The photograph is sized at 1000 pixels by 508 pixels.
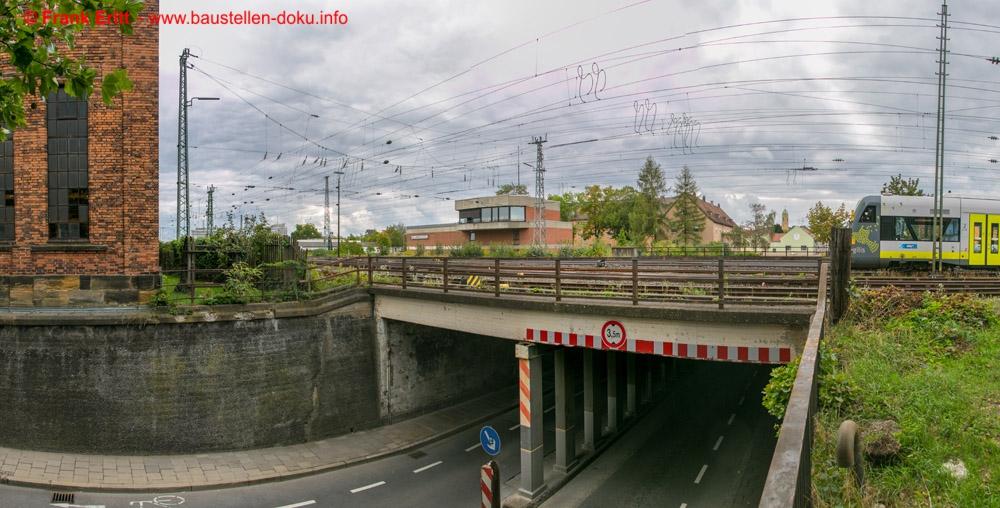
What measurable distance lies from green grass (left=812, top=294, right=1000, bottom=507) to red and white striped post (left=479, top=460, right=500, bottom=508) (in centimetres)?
548

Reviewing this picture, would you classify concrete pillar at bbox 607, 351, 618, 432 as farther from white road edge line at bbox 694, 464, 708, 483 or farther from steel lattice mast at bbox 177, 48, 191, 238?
steel lattice mast at bbox 177, 48, 191, 238

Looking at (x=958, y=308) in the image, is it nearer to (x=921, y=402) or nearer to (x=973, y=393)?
(x=973, y=393)

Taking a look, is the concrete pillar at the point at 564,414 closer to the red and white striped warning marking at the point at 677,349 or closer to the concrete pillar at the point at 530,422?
the concrete pillar at the point at 530,422

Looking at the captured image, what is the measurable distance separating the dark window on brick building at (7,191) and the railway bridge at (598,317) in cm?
988

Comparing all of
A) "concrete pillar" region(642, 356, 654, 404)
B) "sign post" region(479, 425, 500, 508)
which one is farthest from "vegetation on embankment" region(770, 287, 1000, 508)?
"concrete pillar" region(642, 356, 654, 404)

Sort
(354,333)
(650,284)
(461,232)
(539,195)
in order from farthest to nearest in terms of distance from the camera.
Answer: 1. (461,232)
2. (539,195)
3. (354,333)
4. (650,284)

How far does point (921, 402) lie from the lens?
16.9 feet

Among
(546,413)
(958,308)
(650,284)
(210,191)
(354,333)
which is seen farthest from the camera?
(210,191)

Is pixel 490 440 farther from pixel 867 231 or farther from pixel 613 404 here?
pixel 867 231

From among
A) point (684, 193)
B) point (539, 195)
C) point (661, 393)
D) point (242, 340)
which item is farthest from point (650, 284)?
point (684, 193)

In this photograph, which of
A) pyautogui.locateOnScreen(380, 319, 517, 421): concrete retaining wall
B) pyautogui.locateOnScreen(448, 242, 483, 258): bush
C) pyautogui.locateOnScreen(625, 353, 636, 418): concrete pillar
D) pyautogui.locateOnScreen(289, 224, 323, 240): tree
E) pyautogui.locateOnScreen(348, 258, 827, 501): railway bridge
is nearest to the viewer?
pyautogui.locateOnScreen(348, 258, 827, 501): railway bridge

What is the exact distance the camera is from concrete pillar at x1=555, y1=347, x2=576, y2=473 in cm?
1262

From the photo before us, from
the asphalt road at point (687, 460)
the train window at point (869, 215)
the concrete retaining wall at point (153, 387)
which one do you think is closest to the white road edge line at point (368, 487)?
the concrete retaining wall at point (153, 387)

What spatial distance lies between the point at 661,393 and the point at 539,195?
19.2 meters
